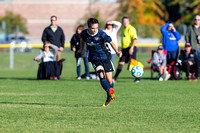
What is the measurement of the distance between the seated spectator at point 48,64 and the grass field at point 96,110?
2.82 metres

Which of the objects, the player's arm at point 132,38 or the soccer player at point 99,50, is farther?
the player's arm at point 132,38

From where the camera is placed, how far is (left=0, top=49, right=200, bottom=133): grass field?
700cm

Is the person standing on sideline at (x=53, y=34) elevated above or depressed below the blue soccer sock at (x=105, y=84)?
above

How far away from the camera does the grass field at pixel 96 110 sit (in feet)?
23.0

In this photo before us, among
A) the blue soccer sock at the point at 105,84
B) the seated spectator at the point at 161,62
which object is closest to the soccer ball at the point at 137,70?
the seated spectator at the point at 161,62

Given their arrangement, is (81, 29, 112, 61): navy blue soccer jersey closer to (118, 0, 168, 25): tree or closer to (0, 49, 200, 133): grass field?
(0, 49, 200, 133): grass field

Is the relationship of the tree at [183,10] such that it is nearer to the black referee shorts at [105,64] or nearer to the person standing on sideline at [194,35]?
the person standing on sideline at [194,35]

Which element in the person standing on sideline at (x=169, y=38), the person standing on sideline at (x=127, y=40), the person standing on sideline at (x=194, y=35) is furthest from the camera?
the person standing on sideline at (x=169, y=38)

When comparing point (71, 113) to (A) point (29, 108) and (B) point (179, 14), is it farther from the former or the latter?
(B) point (179, 14)

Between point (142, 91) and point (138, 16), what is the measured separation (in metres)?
30.9

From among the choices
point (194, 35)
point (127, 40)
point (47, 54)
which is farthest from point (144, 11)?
point (127, 40)

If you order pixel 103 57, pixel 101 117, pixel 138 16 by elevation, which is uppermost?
pixel 138 16

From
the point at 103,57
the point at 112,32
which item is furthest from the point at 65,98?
the point at 112,32

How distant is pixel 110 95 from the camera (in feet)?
30.2
